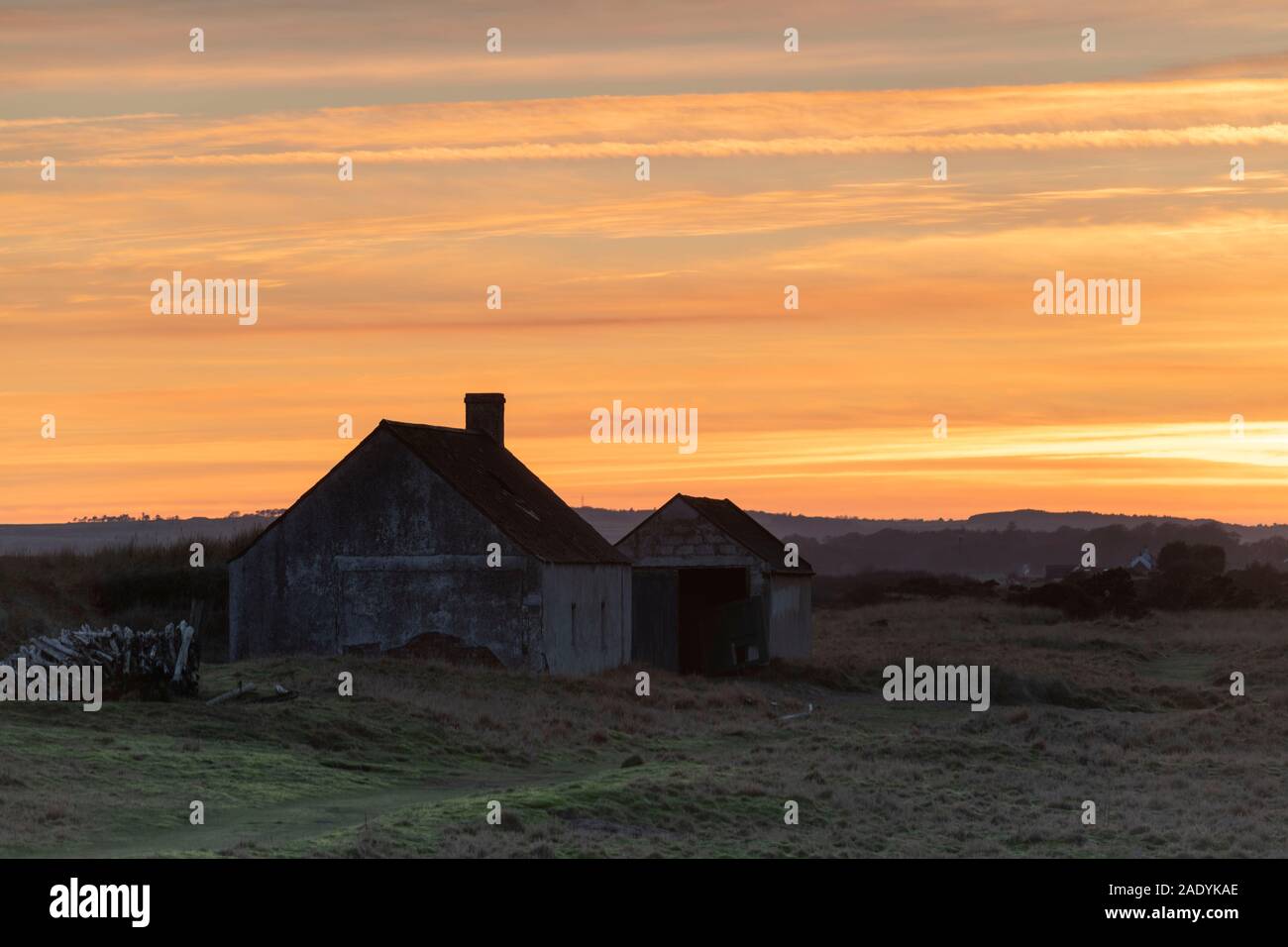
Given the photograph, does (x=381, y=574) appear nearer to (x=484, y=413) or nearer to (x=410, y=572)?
(x=410, y=572)

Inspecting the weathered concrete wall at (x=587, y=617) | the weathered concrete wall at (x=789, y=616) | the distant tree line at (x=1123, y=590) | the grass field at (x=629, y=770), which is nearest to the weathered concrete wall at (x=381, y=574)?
the weathered concrete wall at (x=587, y=617)

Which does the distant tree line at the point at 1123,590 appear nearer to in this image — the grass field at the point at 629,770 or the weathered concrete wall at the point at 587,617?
the grass field at the point at 629,770

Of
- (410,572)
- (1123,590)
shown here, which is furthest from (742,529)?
(1123,590)

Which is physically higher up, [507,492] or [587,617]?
[507,492]

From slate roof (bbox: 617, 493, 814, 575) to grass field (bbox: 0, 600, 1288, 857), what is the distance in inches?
250

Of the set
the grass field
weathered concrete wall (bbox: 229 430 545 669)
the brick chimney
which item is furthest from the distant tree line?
weathered concrete wall (bbox: 229 430 545 669)

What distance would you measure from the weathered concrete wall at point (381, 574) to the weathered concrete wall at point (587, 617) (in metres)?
0.71

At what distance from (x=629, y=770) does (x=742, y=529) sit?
86.1 feet

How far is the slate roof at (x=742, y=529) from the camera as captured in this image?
50.6 metres

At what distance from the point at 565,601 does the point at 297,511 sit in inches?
273

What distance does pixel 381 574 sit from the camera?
4119 centimetres

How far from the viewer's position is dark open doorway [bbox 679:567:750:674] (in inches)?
1933
